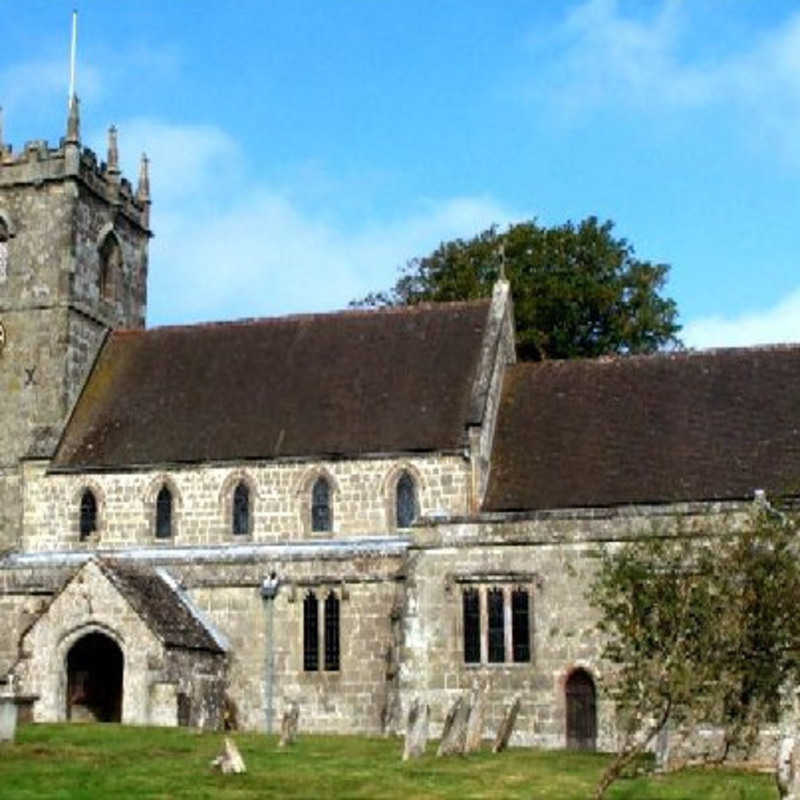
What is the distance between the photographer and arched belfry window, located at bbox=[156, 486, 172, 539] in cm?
4369

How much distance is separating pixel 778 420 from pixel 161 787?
22842mm

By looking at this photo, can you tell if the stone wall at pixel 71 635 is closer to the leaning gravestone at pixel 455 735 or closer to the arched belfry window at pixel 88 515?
the arched belfry window at pixel 88 515

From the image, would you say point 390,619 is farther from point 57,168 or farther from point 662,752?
point 57,168

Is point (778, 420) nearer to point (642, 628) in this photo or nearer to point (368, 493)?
point (368, 493)

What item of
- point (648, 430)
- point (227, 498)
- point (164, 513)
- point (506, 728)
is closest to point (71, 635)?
point (164, 513)

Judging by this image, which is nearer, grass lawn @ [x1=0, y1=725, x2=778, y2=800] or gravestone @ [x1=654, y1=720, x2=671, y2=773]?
grass lawn @ [x1=0, y1=725, x2=778, y2=800]

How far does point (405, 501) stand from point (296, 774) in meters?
17.7

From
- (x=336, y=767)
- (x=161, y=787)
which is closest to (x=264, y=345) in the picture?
(x=336, y=767)

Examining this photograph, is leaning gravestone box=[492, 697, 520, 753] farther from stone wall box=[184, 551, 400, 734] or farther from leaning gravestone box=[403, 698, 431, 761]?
stone wall box=[184, 551, 400, 734]

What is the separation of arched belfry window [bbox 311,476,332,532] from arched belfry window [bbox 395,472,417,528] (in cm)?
212

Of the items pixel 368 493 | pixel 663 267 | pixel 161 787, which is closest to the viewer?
pixel 161 787

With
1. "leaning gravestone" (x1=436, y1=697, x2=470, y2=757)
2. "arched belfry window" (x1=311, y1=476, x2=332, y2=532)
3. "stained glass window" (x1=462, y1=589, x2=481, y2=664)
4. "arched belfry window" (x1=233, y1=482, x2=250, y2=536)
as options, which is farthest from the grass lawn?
"arched belfry window" (x1=233, y1=482, x2=250, y2=536)

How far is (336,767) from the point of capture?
2614 centimetres

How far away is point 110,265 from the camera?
168 feet
